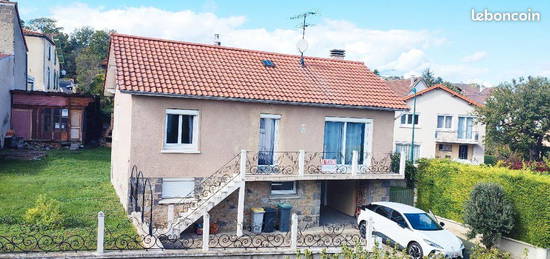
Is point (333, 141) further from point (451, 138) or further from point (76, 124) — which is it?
point (451, 138)

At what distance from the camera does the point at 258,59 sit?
1997cm

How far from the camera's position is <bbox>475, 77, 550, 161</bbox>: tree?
3831cm

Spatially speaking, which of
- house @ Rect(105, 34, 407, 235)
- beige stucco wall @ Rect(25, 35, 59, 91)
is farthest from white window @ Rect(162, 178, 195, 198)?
beige stucco wall @ Rect(25, 35, 59, 91)

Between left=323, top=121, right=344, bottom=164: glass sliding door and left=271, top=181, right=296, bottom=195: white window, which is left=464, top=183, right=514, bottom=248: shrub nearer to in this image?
left=323, top=121, right=344, bottom=164: glass sliding door

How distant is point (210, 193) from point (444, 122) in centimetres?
2954

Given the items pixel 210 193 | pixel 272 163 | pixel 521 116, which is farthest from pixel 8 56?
pixel 521 116

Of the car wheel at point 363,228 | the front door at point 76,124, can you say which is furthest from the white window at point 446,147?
the front door at point 76,124

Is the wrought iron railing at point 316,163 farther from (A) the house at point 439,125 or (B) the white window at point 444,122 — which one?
(B) the white window at point 444,122

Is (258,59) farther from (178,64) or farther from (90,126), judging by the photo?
(90,126)

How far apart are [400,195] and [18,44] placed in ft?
91.5

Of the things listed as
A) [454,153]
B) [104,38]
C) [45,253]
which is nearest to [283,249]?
[45,253]

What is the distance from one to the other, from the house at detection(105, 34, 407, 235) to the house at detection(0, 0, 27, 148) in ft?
38.8

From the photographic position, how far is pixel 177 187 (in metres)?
16.4

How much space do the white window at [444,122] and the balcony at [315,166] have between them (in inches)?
880
